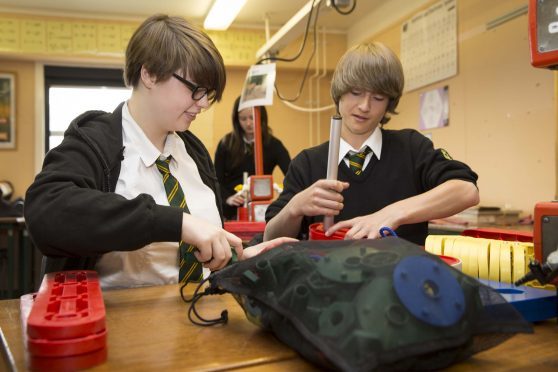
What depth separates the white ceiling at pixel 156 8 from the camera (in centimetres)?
421

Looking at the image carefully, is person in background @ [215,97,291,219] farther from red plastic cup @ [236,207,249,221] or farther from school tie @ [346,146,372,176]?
school tie @ [346,146,372,176]

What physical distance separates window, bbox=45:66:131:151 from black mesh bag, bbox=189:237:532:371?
14.7ft

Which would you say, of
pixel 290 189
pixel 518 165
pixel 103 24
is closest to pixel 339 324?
pixel 290 189

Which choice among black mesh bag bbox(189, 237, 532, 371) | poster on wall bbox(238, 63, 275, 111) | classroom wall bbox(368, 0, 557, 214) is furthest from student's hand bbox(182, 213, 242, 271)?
classroom wall bbox(368, 0, 557, 214)

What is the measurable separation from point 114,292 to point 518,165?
2694 millimetres

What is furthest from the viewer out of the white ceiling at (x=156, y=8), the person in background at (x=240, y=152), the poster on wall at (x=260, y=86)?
the white ceiling at (x=156, y=8)

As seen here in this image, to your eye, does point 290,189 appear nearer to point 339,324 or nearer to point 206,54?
point 206,54

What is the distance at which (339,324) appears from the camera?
0.48m

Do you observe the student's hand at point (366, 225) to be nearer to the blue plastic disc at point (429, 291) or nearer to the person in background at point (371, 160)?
the person in background at point (371, 160)

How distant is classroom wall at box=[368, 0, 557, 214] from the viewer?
9.15 feet

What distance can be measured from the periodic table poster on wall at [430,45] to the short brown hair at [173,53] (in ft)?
9.15

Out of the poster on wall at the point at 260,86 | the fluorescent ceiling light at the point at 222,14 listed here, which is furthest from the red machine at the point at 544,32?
the fluorescent ceiling light at the point at 222,14

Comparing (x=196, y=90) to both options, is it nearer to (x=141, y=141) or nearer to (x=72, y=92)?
(x=141, y=141)

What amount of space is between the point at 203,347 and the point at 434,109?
348 centimetres
